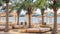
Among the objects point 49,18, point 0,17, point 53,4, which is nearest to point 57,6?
point 53,4

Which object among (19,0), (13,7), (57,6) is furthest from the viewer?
(13,7)

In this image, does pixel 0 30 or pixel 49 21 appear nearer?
pixel 0 30

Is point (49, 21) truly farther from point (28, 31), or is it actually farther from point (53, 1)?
point (53, 1)

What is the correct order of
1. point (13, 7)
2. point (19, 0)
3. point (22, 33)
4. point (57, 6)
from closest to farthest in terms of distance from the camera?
point (57, 6) → point (22, 33) → point (19, 0) → point (13, 7)

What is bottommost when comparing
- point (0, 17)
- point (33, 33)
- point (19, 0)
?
point (33, 33)

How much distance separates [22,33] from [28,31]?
74 cm

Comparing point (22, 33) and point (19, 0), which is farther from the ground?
point (19, 0)

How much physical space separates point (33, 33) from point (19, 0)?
388 centimetres

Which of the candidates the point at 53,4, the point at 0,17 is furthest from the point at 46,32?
the point at 0,17

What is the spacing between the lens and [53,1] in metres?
13.2

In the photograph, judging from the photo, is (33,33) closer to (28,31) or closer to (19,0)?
(28,31)

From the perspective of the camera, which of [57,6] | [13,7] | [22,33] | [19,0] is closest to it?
[57,6]

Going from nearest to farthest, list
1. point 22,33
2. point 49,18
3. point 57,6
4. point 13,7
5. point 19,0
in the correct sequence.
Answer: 1. point 57,6
2. point 22,33
3. point 19,0
4. point 13,7
5. point 49,18

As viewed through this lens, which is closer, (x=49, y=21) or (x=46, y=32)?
(x=46, y=32)
